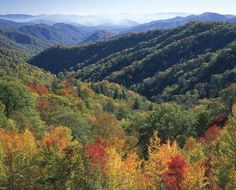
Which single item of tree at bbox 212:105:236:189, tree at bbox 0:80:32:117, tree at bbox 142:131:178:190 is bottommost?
tree at bbox 0:80:32:117

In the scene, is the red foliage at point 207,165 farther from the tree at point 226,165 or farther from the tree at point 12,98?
the tree at point 12,98

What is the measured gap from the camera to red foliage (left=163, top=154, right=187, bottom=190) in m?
60.9

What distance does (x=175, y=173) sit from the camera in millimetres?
62719

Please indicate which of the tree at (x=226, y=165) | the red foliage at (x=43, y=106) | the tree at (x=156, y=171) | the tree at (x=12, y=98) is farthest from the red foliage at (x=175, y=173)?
the red foliage at (x=43, y=106)

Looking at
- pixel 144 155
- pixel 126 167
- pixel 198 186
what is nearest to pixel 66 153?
pixel 126 167

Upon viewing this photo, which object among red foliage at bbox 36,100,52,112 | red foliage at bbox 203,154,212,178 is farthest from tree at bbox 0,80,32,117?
red foliage at bbox 203,154,212,178

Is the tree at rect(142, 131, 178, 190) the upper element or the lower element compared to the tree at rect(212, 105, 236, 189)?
lower

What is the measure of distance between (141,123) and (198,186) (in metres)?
78.2

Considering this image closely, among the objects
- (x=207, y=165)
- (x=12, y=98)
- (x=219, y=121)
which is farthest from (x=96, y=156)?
(x=12, y=98)

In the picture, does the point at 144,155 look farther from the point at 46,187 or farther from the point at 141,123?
the point at 46,187

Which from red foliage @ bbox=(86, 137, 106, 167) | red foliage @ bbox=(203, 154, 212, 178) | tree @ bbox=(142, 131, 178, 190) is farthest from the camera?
red foliage @ bbox=(86, 137, 106, 167)

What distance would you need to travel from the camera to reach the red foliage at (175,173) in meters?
60.9

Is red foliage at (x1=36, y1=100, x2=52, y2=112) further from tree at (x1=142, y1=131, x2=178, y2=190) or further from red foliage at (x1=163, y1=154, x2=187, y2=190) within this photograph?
red foliage at (x1=163, y1=154, x2=187, y2=190)

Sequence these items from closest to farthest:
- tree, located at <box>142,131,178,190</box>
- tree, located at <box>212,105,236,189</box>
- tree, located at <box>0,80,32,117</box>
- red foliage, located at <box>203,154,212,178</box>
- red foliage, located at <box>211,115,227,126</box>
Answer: tree, located at <box>212,105,236,189</box>, tree, located at <box>142,131,178,190</box>, red foliage, located at <box>203,154,212,178</box>, red foliage, located at <box>211,115,227,126</box>, tree, located at <box>0,80,32,117</box>
